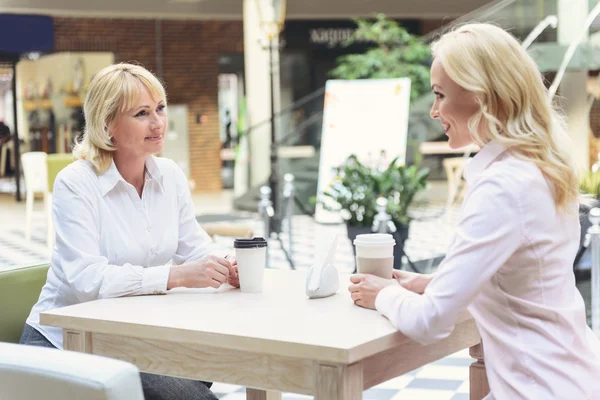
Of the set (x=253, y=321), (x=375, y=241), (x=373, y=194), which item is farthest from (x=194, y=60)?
(x=253, y=321)

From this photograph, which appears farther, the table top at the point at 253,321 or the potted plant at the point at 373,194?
the potted plant at the point at 373,194

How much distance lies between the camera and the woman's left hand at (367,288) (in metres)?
2.10

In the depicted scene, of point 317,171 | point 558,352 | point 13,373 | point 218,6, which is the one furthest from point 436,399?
point 218,6

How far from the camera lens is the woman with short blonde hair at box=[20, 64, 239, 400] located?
2451 millimetres

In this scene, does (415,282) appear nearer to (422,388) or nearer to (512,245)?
(512,245)

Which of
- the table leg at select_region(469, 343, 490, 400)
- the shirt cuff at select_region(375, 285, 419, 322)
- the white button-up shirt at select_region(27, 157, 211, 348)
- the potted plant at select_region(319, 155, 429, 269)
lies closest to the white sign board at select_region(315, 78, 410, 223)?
the potted plant at select_region(319, 155, 429, 269)

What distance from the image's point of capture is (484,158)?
1.94m

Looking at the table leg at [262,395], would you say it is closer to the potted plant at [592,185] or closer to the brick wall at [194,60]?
the potted plant at [592,185]

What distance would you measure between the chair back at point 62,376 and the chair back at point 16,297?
1194 millimetres

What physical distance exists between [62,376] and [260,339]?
0.50 metres

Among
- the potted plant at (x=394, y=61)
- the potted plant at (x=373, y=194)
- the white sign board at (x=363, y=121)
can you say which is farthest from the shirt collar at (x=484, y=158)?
the potted plant at (x=394, y=61)

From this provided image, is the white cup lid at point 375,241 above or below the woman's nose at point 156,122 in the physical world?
below

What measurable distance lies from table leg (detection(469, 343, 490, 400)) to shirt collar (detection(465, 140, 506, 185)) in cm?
60

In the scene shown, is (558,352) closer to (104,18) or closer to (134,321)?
(134,321)
